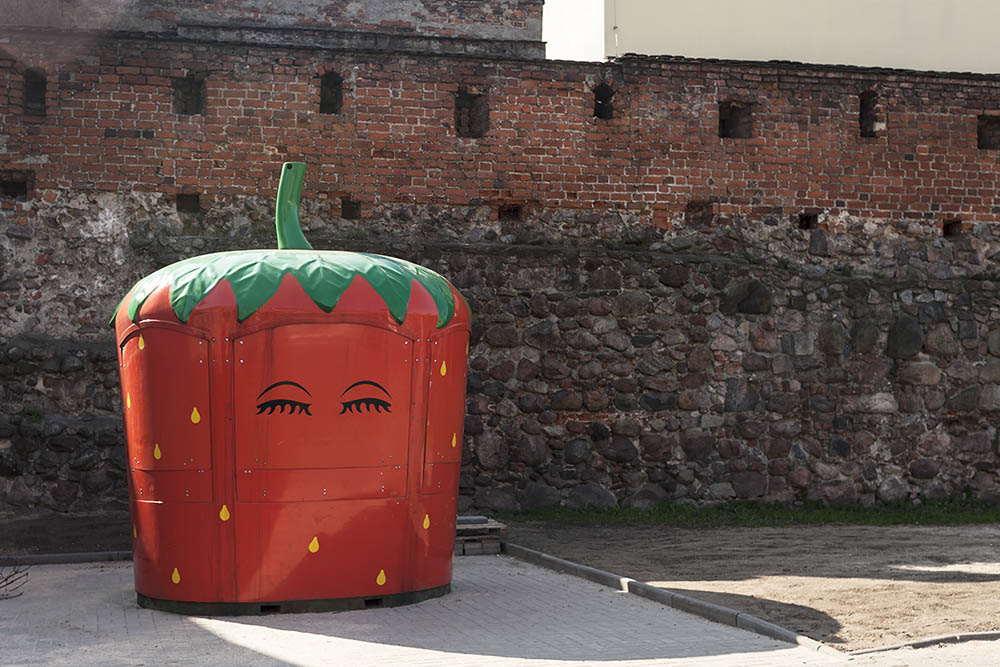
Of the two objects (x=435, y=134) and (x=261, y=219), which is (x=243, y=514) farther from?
(x=435, y=134)

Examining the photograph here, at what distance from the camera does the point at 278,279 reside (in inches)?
273

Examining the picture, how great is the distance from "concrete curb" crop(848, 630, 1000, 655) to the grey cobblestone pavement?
0.07m

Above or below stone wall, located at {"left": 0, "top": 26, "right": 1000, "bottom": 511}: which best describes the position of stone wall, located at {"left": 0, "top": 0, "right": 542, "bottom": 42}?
above

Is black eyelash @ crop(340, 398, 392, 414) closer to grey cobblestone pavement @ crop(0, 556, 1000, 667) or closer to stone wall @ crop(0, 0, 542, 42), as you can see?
grey cobblestone pavement @ crop(0, 556, 1000, 667)

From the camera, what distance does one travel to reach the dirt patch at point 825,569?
652cm

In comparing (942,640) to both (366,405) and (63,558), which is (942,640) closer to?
(366,405)

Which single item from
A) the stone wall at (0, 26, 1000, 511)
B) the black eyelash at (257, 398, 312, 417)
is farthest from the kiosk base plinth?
the stone wall at (0, 26, 1000, 511)

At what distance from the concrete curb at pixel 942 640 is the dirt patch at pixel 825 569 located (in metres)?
0.08

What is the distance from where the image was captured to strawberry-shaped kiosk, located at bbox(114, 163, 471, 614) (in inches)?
269

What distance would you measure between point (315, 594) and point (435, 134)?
18.6 feet

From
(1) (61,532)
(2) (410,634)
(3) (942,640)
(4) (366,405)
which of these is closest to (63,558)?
(1) (61,532)

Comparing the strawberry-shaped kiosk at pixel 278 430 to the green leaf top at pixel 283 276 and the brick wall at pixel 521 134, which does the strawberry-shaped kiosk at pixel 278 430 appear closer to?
the green leaf top at pixel 283 276

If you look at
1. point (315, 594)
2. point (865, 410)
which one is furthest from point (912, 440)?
point (315, 594)

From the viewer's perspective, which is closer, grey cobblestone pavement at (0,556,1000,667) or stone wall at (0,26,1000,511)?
grey cobblestone pavement at (0,556,1000,667)
